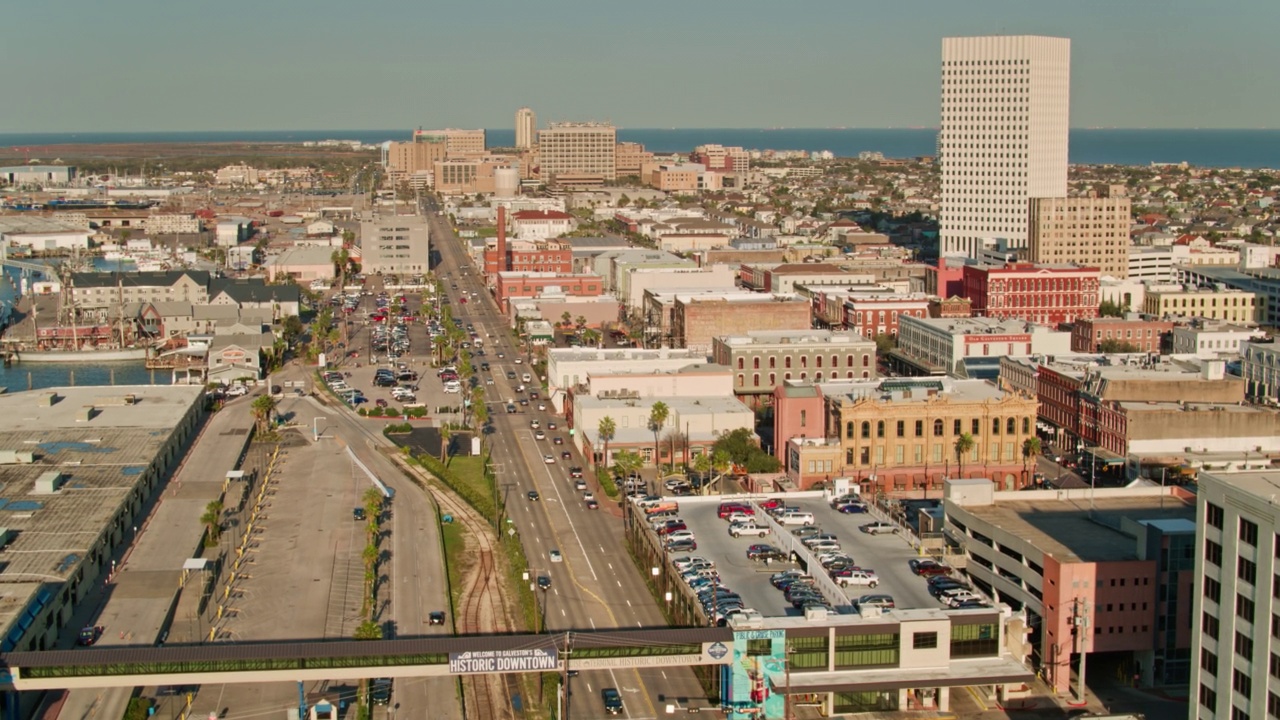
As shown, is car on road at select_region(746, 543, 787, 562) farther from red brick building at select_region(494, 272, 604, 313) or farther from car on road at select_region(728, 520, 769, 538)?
red brick building at select_region(494, 272, 604, 313)

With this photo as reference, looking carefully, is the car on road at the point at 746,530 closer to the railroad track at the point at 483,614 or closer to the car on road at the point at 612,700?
the railroad track at the point at 483,614

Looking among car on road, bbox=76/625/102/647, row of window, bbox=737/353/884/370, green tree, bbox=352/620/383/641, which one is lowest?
car on road, bbox=76/625/102/647

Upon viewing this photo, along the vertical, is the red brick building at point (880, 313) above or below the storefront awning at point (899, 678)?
above

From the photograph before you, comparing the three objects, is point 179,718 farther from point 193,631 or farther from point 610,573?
point 610,573

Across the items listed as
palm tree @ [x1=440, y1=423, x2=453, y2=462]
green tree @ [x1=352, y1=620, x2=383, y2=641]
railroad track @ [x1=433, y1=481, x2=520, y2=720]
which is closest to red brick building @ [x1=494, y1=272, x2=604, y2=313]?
palm tree @ [x1=440, y1=423, x2=453, y2=462]

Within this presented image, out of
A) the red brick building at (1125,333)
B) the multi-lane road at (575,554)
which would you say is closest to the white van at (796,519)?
the multi-lane road at (575,554)

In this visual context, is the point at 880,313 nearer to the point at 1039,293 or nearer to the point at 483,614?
the point at 1039,293

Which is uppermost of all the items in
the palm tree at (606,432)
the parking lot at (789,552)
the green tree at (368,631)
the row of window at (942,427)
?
the row of window at (942,427)

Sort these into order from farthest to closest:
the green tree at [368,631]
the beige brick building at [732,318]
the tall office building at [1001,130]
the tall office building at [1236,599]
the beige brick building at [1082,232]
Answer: the tall office building at [1001,130]
the beige brick building at [1082,232]
the beige brick building at [732,318]
the green tree at [368,631]
the tall office building at [1236,599]
